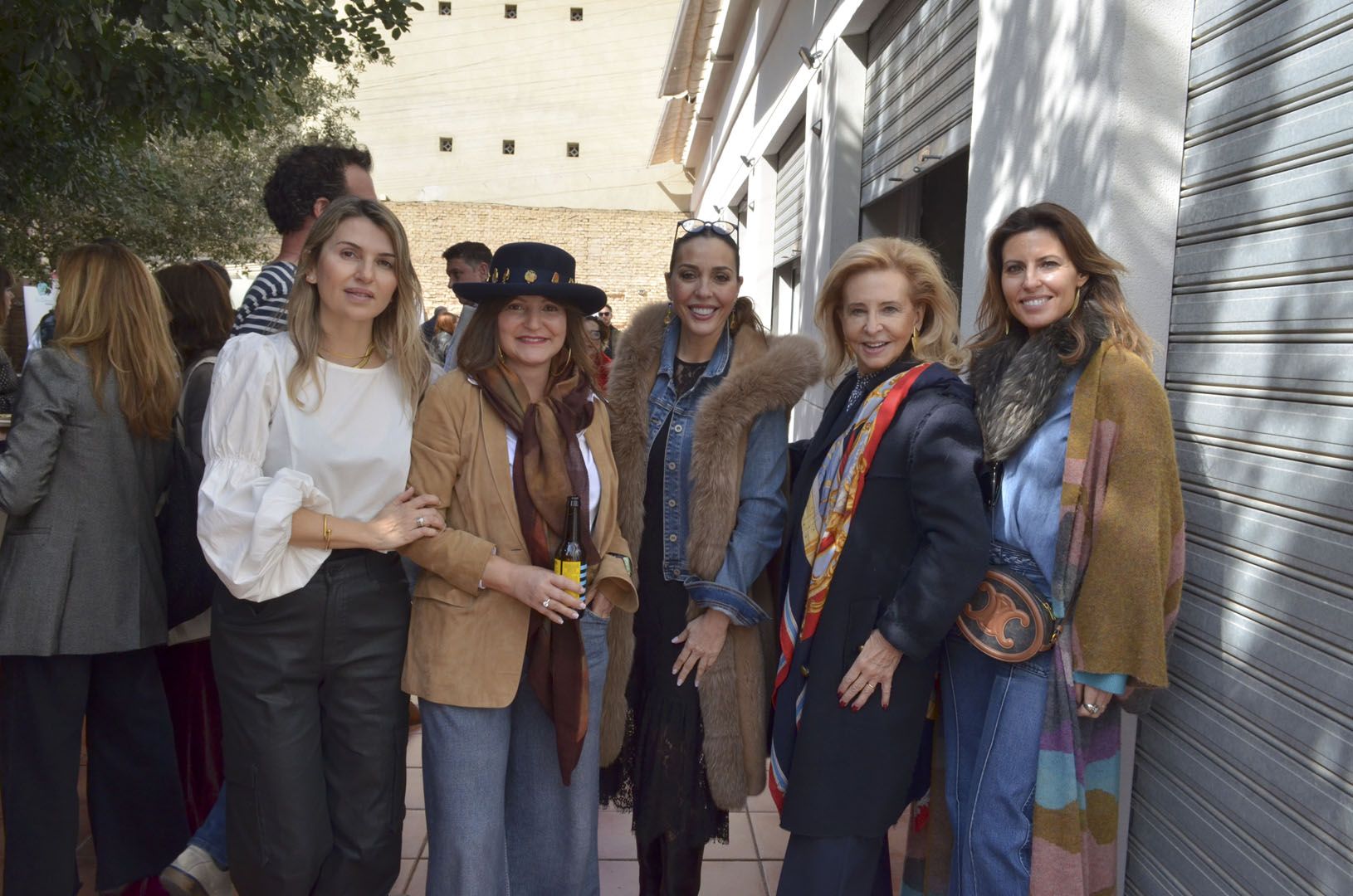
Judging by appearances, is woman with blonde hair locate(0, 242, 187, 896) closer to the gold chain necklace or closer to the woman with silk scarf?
the gold chain necklace

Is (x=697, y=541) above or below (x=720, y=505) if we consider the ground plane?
below

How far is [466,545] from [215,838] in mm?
1371

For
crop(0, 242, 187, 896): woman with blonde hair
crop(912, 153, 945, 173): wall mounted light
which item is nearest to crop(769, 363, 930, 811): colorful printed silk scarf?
crop(0, 242, 187, 896): woman with blonde hair

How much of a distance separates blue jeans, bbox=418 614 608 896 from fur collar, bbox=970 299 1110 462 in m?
1.14

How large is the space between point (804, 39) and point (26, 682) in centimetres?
695

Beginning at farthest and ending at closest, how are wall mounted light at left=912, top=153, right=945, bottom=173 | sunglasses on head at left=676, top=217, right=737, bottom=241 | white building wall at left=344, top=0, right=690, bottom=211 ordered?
white building wall at left=344, top=0, right=690, bottom=211 → wall mounted light at left=912, top=153, right=945, bottom=173 → sunglasses on head at left=676, top=217, right=737, bottom=241

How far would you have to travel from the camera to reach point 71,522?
112 inches

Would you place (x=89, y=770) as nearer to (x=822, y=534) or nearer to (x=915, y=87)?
(x=822, y=534)

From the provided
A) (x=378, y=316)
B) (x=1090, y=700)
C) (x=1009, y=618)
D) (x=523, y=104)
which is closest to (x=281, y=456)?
(x=378, y=316)

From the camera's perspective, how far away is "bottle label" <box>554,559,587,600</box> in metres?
2.40

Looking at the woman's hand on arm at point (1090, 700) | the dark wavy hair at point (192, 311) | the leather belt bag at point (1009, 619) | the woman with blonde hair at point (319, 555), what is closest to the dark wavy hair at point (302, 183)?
the dark wavy hair at point (192, 311)

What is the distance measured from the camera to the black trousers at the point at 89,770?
2857 millimetres

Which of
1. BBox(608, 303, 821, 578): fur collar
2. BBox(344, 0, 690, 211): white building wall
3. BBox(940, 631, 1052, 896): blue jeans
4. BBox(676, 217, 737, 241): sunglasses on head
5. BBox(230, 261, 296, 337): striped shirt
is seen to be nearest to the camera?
BBox(940, 631, 1052, 896): blue jeans

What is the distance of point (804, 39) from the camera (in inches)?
307
